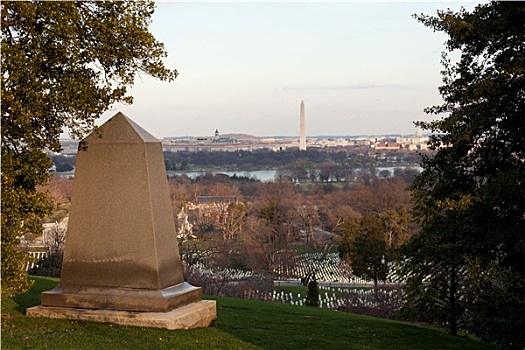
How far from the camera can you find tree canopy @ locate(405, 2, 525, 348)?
10.6 metres

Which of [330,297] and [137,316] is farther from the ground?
[137,316]

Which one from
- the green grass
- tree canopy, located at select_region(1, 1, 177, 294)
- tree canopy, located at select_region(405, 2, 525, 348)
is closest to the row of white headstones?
the green grass

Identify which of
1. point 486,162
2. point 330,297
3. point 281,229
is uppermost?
point 486,162

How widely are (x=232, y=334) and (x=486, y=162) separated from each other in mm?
5497

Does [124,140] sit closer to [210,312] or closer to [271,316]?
[210,312]

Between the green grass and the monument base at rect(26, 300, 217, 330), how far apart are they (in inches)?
5.7

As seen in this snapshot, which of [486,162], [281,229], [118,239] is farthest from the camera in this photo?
[281,229]

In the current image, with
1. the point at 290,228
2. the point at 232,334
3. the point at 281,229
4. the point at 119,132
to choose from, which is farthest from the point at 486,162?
the point at 290,228

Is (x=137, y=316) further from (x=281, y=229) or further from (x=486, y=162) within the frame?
(x=281, y=229)

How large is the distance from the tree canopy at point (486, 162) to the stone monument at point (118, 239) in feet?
15.3

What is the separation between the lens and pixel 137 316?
10.4 m

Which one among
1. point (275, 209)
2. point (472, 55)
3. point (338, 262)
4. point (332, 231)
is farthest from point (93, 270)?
point (332, 231)

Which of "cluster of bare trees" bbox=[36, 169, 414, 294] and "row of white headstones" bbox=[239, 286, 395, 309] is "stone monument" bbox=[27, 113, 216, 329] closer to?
"cluster of bare trees" bbox=[36, 169, 414, 294]

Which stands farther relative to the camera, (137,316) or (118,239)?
(118,239)
